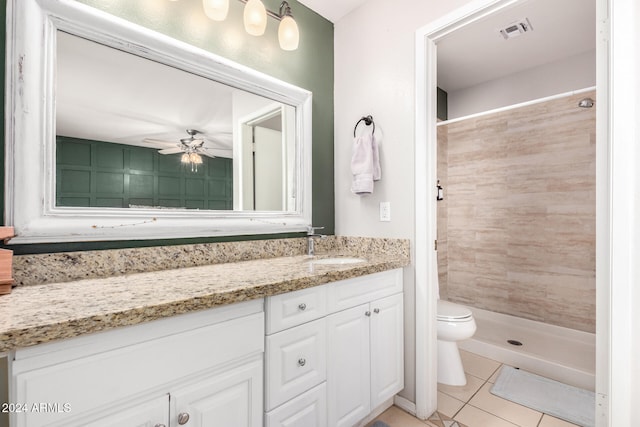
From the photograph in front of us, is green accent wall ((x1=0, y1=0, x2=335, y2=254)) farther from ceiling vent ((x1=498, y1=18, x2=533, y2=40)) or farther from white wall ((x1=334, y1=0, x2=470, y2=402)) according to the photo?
ceiling vent ((x1=498, y1=18, x2=533, y2=40))

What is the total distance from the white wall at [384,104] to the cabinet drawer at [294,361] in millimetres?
691

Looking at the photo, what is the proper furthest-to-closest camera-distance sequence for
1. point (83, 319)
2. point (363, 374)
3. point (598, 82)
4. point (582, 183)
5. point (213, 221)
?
point (582, 183) → point (213, 221) → point (363, 374) → point (598, 82) → point (83, 319)

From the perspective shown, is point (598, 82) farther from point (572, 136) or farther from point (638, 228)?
point (572, 136)

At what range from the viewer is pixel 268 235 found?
1.82m

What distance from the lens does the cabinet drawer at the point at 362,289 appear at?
134 cm

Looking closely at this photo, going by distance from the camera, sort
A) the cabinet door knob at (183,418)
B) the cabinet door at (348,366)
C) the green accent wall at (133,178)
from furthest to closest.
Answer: the cabinet door at (348,366) → the green accent wall at (133,178) → the cabinet door knob at (183,418)

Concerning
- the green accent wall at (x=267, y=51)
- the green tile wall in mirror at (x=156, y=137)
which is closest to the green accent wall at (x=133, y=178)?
the green tile wall in mirror at (x=156, y=137)

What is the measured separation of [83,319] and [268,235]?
1.15 meters

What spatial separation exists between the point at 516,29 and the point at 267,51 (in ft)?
5.89

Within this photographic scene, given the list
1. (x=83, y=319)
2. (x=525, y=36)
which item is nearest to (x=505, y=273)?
(x=525, y=36)

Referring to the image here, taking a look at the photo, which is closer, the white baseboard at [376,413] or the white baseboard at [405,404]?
the white baseboard at [376,413]

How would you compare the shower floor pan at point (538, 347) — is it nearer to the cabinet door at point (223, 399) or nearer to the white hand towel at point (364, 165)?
the white hand towel at point (364, 165)

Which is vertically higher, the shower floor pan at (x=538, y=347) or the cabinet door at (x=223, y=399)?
the cabinet door at (x=223, y=399)

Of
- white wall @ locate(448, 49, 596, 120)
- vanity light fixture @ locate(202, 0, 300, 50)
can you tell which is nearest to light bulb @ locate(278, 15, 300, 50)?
vanity light fixture @ locate(202, 0, 300, 50)
